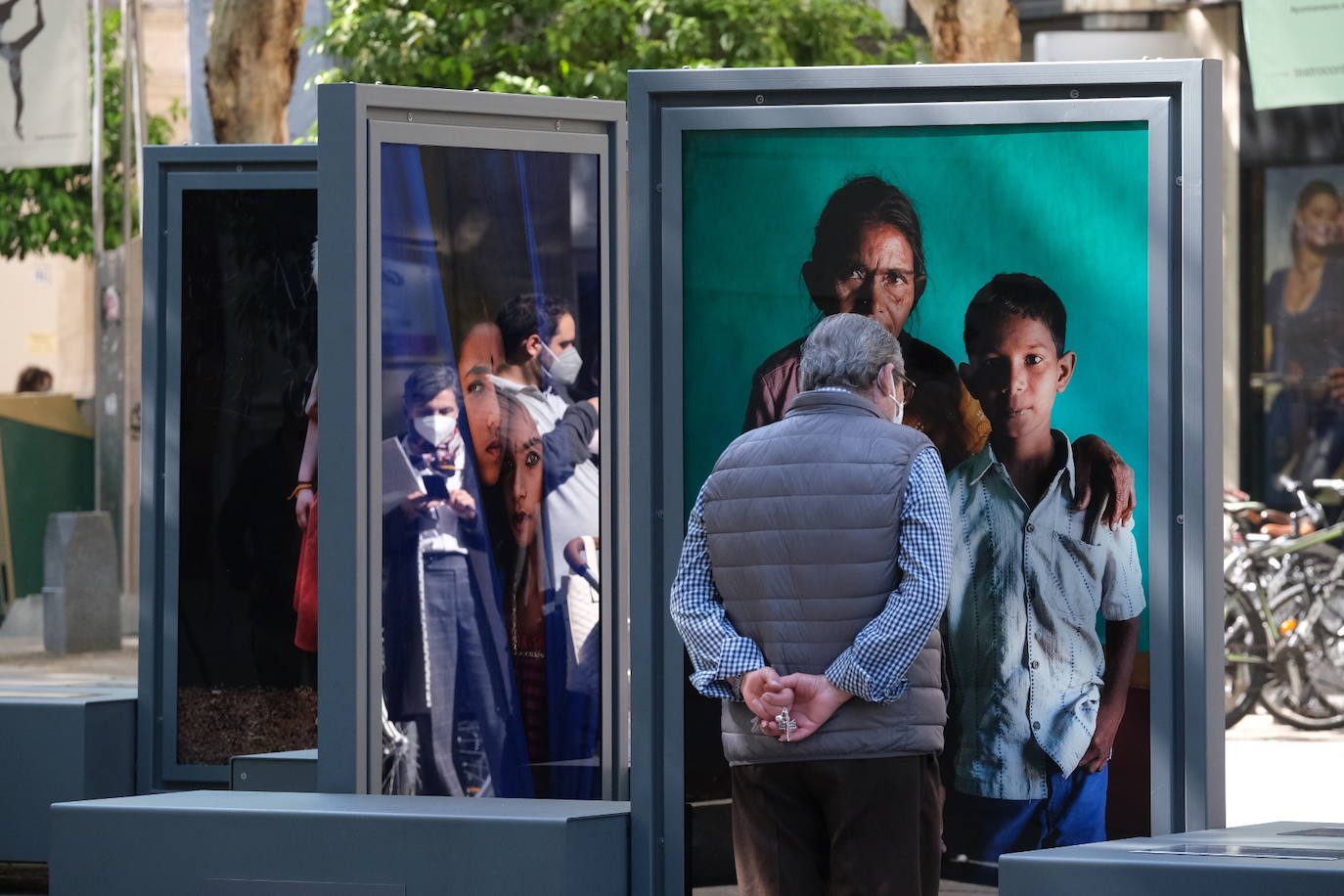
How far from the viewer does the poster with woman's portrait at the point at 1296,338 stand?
1455 cm

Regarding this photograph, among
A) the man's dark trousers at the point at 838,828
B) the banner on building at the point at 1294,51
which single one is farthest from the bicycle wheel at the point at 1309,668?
the man's dark trousers at the point at 838,828

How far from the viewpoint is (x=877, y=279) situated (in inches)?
209

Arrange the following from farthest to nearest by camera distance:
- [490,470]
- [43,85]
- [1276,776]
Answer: [43,85] < [1276,776] < [490,470]

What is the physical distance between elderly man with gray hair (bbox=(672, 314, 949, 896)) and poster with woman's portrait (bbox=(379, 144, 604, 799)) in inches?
62.6

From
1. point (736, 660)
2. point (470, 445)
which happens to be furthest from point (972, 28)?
point (736, 660)

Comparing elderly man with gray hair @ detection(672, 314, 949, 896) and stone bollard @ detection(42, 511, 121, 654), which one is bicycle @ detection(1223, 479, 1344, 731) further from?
stone bollard @ detection(42, 511, 121, 654)

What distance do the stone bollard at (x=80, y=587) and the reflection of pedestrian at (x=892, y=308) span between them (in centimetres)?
1423

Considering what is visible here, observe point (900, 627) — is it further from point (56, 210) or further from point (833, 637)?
point (56, 210)

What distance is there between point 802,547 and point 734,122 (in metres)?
1.35

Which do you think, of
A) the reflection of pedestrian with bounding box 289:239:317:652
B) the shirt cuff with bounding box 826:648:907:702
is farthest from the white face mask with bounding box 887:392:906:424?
the reflection of pedestrian with bounding box 289:239:317:652

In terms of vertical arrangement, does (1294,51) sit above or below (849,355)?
above

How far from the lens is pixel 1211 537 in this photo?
5.19m

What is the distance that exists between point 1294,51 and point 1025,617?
717cm

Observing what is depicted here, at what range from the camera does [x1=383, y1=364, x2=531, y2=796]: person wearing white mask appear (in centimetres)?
605
